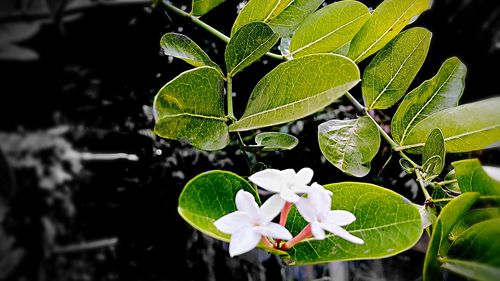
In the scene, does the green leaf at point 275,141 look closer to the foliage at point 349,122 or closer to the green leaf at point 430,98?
the foliage at point 349,122

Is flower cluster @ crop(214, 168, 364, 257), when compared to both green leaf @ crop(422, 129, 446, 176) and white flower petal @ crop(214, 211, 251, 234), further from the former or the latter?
green leaf @ crop(422, 129, 446, 176)

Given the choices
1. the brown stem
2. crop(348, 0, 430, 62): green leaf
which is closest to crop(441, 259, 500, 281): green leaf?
the brown stem

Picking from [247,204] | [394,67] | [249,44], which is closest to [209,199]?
[247,204]

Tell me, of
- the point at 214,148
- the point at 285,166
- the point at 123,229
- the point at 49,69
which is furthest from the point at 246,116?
the point at 285,166

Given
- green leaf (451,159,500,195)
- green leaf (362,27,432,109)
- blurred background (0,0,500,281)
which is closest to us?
blurred background (0,0,500,281)

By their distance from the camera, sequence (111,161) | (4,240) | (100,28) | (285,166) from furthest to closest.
Answer: (285,166) < (111,161) < (100,28) < (4,240)

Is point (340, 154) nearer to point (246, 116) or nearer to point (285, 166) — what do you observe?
point (246, 116)

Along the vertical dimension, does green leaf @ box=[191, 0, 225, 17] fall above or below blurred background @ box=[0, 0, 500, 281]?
above
